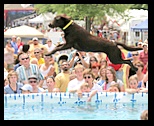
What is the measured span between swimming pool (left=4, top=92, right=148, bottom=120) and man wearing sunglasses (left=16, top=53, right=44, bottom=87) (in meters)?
0.32


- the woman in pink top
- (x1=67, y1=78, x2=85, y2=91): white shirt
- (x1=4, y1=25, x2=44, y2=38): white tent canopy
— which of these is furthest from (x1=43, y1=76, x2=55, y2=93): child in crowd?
(x1=4, y1=25, x2=44, y2=38): white tent canopy

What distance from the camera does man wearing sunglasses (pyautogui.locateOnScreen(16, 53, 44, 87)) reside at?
301 inches

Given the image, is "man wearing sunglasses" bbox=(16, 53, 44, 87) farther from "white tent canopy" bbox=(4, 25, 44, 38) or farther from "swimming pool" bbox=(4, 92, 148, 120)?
"white tent canopy" bbox=(4, 25, 44, 38)

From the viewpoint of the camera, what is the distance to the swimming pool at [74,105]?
722 cm

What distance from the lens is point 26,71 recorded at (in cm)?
775

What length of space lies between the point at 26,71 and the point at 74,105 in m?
0.89

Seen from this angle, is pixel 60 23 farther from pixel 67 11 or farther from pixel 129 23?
pixel 129 23

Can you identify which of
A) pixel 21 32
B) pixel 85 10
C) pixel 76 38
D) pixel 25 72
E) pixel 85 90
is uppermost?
pixel 85 10

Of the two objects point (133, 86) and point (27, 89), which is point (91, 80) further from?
point (27, 89)

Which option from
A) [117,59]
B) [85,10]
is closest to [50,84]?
[117,59]
